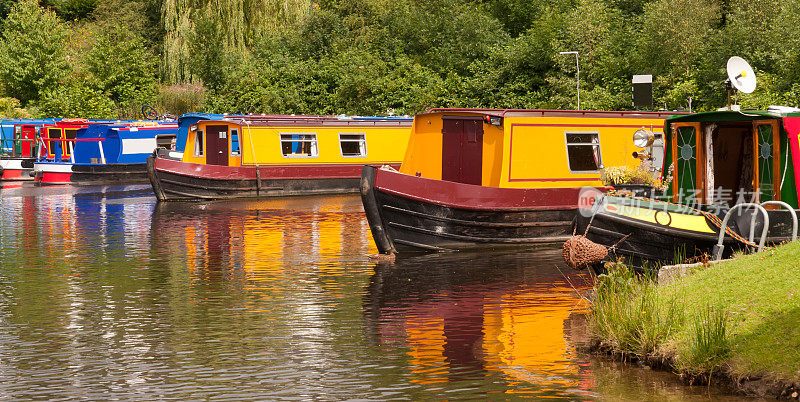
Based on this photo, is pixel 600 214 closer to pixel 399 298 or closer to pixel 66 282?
pixel 399 298

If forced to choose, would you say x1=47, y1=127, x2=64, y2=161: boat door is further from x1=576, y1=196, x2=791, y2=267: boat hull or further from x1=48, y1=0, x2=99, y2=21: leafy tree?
x1=576, y1=196, x2=791, y2=267: boat hull

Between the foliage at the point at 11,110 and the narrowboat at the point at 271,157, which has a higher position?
the foliage at the point at 11,110

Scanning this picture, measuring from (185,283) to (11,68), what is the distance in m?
40.3

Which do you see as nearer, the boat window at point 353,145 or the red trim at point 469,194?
the red trim at point 469,194

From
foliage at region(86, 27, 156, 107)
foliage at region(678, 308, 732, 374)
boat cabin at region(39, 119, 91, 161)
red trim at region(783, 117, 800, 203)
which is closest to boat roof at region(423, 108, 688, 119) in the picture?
red trim at region(783, 117, 800, 203)

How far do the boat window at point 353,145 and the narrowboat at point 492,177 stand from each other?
11853 millimetres

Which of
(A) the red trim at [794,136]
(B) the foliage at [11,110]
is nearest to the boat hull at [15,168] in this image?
(B) the foliage at [11,110]

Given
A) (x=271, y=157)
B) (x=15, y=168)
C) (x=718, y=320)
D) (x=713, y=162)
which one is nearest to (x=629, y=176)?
(x=713, y=162)

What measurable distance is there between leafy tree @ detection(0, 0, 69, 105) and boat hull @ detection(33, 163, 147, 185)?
15167 mm

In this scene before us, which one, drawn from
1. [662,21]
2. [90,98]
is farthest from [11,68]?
[662,21]

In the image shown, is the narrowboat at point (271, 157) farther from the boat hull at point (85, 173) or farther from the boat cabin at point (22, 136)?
the boat cabin at point (22, 136)

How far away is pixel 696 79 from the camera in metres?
32.8

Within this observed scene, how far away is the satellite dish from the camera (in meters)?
13.9

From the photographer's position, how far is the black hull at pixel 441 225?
52.8 feet
